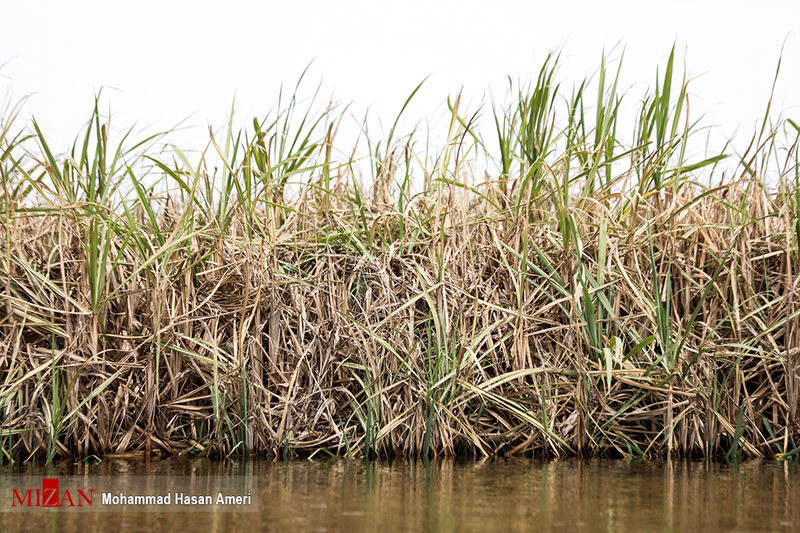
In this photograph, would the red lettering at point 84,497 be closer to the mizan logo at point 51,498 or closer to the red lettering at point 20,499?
the mizan logo at point 51,498

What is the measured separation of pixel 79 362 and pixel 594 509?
5.38 ft

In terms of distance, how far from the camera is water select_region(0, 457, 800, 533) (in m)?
1.30

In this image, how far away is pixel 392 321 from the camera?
2.28 meters

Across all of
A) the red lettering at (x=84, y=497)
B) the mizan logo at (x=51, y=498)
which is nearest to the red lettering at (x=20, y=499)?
the mizan logo at (x=51, y=498)

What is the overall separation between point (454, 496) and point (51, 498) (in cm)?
91

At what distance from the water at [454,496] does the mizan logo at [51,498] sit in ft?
0.11

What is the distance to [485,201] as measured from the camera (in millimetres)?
2742

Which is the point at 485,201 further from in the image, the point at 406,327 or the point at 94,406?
the point at 94,406

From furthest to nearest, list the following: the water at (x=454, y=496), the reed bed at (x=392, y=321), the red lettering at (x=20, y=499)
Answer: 1. the reed bed at (x=392, y=321)
2. the red lettering at (x=20, y=499)
3. the water at (x=454, y=496)

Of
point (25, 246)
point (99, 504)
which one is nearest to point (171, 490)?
point (99, 504)

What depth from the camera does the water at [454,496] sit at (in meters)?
1.30

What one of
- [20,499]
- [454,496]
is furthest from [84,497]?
[454,496]

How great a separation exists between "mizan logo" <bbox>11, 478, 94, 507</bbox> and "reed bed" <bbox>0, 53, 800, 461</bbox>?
510 millimetres

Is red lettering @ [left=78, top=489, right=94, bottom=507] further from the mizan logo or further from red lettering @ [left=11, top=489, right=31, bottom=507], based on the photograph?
red lettering @ [left=11, top=489, right=31, bottom=507]
